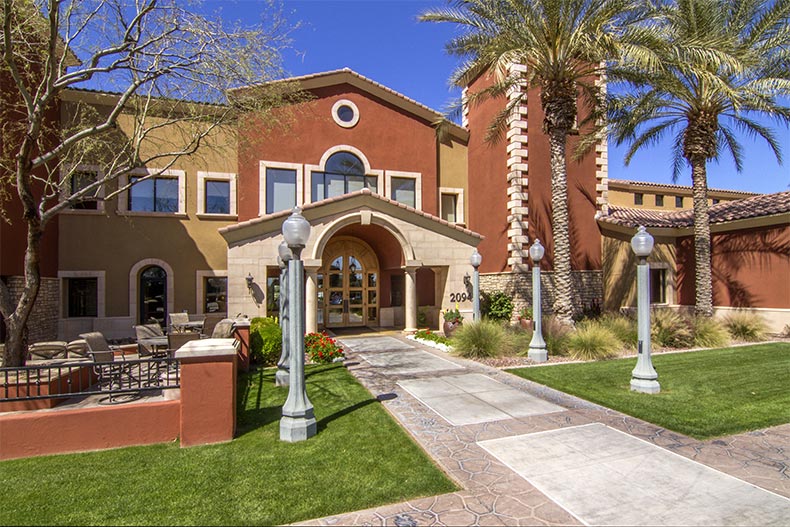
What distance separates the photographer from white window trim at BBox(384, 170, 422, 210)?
19.0 meters

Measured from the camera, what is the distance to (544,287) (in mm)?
17469

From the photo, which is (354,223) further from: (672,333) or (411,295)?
(672,333)

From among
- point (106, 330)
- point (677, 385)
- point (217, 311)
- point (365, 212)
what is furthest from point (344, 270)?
point (677, 385)

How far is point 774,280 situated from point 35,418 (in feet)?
71.5

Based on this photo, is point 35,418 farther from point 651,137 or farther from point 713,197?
point 713,197

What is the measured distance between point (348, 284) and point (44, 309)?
11239mm

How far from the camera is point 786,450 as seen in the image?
5.21 meters

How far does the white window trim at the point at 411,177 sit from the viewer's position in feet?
62.4

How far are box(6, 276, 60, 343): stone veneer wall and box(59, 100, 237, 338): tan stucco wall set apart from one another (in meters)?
0.46

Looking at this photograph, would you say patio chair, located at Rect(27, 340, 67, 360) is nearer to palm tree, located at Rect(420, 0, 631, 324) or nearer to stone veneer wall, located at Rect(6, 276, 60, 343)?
stone veneer wall, located at Rect(6, 276, 60, 343)

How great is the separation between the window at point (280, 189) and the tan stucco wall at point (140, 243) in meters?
1.57

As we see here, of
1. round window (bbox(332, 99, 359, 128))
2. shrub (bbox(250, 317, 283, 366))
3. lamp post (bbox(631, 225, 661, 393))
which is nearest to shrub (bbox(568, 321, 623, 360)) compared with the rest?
lamp post (bbox(631, 225, 661, 393))

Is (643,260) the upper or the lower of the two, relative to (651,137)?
lower

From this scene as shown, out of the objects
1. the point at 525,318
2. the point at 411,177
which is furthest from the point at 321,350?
the point at 411,177
